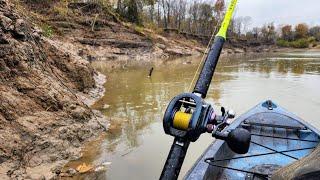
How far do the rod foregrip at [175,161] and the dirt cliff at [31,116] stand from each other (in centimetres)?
445

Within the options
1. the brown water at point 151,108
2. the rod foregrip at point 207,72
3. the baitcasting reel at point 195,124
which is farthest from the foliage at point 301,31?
the baitcasting reel at point 195,124

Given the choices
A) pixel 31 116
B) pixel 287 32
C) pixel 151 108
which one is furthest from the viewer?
pixel 287 32

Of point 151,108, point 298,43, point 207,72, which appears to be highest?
point 207,72

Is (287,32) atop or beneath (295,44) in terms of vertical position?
atop

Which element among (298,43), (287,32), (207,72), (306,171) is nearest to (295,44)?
(298,43)

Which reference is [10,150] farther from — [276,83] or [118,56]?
[118,56]

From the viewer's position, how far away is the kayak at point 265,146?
4844mm

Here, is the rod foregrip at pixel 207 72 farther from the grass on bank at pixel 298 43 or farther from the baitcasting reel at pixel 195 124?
the grass on bank at pixel 298 43

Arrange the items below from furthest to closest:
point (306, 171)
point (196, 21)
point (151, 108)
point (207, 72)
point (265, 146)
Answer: point (196, 21) < point (151, 108) < point (265, 146) < point (207, 72) < point (306, 171)

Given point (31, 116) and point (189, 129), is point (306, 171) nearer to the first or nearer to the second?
point (189, 129)

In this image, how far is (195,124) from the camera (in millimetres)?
2117

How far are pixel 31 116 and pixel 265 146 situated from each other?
464cm

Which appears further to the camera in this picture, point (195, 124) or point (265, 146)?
point (265, 146)

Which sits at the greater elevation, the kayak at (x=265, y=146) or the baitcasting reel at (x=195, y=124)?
the baitcasting reel at (x=195, y=124)
